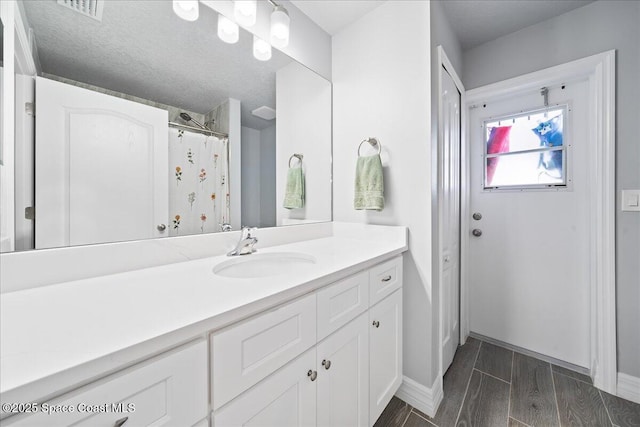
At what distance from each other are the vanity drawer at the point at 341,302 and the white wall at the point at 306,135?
0.65 meters

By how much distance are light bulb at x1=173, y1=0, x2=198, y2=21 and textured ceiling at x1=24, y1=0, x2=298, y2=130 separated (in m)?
0.02

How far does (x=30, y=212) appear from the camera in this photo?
0.73 metres

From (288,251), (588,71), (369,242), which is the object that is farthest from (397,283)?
(588,71)

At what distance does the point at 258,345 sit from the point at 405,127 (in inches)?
50.8

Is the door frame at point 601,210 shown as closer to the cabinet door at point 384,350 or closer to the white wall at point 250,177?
the cabinet door at point 384,350

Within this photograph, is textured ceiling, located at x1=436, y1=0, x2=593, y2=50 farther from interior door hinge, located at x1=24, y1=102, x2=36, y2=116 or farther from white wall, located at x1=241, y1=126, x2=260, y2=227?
interior door hinge, located at x1=24, y1=102, x2=36, y2=116

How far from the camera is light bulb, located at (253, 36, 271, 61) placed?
132 cm

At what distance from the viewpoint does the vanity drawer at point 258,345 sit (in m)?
0.55

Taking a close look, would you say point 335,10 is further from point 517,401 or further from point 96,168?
point 517,401

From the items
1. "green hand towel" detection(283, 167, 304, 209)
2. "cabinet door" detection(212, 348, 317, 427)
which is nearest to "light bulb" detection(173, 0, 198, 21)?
"green hand towel" detection(283, 167, 304, 209)

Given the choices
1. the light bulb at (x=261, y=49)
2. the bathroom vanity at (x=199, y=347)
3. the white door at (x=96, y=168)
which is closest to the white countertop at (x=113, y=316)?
the bathroom vanity at (x=199, y=347)

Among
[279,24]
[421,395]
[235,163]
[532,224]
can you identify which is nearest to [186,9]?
[279,24]

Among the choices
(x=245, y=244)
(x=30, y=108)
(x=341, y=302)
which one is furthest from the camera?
(x=245, y=244)

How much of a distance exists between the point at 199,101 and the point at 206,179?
337 mm
